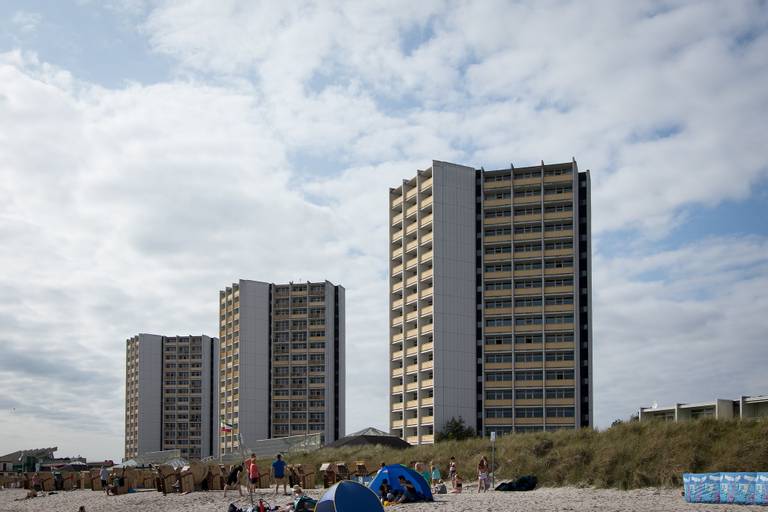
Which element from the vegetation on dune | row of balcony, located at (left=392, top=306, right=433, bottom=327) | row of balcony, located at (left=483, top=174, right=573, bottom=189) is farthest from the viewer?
row of balcony, located at (left=483, top=174, right=573, bottom=189)

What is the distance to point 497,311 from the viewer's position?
3661 inches

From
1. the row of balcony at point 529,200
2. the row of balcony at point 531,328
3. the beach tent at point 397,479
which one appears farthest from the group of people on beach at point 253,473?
the row of balcony at point 529,200

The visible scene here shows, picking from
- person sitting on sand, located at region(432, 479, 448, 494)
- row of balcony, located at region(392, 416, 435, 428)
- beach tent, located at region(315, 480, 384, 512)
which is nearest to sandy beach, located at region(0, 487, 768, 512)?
person sitting on sand, located at region(432, 479, 448, 494)

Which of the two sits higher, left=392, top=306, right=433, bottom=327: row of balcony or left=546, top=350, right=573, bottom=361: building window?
left=392, top=306, right=433, bottom=327: row of balcony

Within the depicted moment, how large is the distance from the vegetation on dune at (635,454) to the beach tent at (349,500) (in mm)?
13357

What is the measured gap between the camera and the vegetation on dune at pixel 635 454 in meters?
31.7

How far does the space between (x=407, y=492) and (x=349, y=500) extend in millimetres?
8717

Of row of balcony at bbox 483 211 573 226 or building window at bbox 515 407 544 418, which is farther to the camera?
row of balcony at bbox 483 211 573 226

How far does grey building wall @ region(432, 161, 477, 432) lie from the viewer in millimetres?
88875

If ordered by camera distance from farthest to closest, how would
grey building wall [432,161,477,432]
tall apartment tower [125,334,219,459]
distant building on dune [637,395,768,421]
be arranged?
tall apartment tower [125,334,219,459], grey building wall [432,161,477,432], distant building on dune [637,395,768,421]

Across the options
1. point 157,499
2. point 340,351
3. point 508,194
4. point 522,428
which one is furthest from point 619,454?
point 340,351

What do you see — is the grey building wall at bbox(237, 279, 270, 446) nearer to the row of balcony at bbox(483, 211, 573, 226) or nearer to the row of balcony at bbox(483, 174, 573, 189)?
the row of balcony at bbox(483, 211, 573, 226)

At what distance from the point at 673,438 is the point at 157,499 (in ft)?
78.5

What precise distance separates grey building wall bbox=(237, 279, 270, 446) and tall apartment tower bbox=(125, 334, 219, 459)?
31385mm
